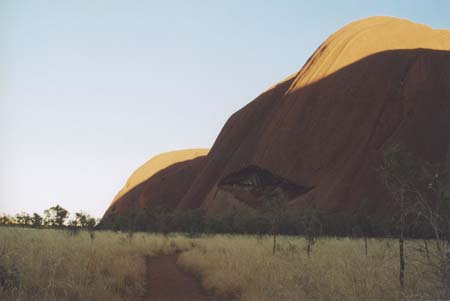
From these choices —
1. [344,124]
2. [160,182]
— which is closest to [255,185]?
[344,124]

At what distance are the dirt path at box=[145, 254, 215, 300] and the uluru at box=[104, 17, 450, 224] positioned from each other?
27.8 metres

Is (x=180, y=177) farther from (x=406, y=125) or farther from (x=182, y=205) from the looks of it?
(x=406, y=125)

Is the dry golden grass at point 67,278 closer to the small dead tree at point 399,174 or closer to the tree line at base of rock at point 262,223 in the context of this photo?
Result: the small dead tree at point 399,174

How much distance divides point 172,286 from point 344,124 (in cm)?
3930

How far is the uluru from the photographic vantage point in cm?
4144

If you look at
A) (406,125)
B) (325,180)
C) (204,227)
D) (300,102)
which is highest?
(300,102)

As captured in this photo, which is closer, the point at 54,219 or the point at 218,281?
the point at 218,281

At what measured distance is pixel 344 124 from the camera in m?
46.7

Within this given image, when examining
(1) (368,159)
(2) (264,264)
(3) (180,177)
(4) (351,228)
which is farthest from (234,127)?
(2) (264,264)

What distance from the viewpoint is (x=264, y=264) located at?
39.1 ft

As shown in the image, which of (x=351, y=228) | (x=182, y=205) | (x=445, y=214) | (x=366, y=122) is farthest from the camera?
(x=182, y=205)

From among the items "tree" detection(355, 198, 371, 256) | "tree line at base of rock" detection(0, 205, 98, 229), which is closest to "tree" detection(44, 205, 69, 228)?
"tree line at base of rock" detection(0, 205, 98, 229)

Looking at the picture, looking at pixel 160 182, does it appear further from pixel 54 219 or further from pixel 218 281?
pixel 218 281

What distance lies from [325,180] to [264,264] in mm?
32418
